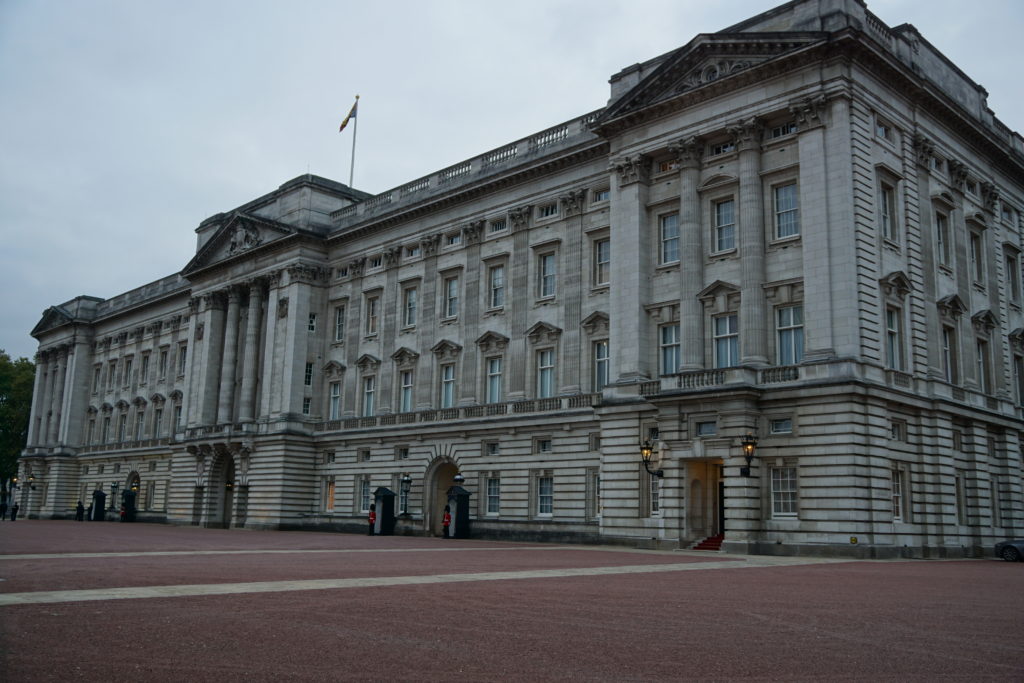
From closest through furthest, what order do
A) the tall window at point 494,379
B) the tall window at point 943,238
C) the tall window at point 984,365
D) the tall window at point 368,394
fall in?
the tall window at point 943,238, the tall window at point 984,365, the tall window at point 494,379, the tall window at point 368,394

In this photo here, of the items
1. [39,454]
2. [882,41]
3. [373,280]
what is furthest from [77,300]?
[882,41]

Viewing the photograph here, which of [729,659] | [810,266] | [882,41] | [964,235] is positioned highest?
[882,41]

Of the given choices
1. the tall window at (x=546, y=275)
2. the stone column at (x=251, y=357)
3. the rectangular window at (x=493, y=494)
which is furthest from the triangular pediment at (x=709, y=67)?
the stone column at (x=251, y=357)

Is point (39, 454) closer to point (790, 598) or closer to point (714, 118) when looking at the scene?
point (714, 118)

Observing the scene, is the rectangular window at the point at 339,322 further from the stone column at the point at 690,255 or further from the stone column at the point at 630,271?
the stone column at the point at 690,255

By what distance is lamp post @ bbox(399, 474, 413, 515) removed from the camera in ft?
180

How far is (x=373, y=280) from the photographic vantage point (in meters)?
62.0

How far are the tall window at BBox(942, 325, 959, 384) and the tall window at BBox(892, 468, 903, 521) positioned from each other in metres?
7.19

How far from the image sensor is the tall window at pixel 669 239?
42.7 meters

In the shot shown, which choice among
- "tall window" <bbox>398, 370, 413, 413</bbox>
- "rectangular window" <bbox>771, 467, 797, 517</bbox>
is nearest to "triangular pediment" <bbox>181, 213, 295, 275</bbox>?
"tall window" <bbox>398, 370, 413, 413</bbox>

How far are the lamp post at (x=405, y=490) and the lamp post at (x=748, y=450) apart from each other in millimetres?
24586

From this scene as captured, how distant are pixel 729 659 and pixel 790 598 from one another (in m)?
7.72

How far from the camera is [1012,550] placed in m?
35.2

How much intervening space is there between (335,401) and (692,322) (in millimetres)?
30727
